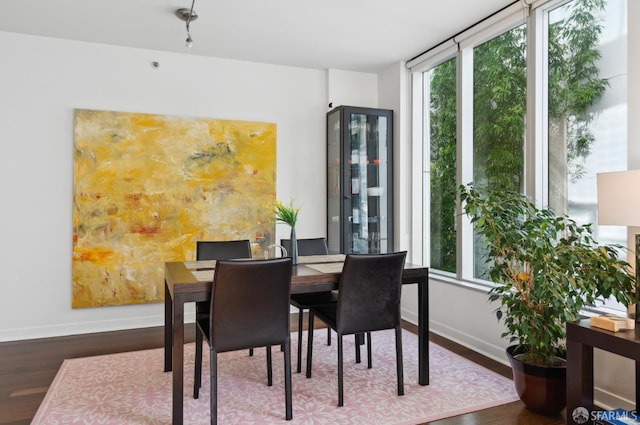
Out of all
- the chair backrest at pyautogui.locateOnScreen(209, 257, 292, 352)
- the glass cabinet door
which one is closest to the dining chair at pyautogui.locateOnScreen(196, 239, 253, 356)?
the chair backrest at pyautogui.locateOnScreen(209, 257, 292, 352)

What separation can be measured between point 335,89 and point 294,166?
988mm

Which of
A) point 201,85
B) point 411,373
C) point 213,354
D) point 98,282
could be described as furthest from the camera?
point 201,85

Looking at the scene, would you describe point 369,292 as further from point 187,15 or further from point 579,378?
point 187,15

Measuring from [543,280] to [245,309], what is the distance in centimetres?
158

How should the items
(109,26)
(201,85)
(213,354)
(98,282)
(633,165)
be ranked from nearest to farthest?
(213,354), (633,165), (109,26), (98,282), (201,85)

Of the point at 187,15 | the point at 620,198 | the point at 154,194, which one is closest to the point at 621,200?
the point at 620,198

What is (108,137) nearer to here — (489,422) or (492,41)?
(492,41)

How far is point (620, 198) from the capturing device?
2.08m

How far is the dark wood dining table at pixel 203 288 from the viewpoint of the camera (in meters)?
2.22

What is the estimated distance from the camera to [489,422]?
7.74ft

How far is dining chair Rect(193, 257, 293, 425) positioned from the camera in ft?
7.37

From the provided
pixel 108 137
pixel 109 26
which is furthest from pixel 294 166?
pixel 109 26

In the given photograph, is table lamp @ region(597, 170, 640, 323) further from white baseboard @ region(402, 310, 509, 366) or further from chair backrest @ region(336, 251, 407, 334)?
white baseboard @ region(402, 310, 509, 366)

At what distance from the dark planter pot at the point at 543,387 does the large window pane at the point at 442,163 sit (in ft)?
5.69
